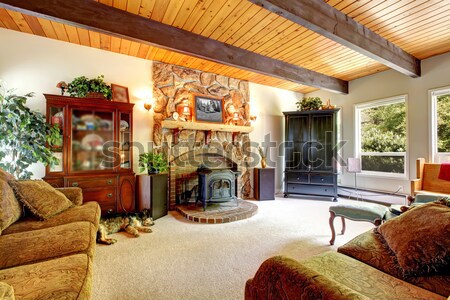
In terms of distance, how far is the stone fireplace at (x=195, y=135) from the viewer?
387cm

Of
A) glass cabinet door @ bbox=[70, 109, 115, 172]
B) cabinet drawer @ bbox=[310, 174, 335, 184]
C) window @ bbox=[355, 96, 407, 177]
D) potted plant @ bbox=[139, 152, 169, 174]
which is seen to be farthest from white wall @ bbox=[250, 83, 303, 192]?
glass cabinet door @ bbox=[70, 109, 115, 172]

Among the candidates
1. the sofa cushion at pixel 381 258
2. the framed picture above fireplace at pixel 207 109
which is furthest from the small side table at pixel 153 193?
the sofa cushion at pixel 381 258

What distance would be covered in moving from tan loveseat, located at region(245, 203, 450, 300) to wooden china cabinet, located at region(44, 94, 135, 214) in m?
2.75

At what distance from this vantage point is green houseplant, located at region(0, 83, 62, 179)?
2394 millimetres

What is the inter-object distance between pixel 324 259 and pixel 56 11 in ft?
11.0

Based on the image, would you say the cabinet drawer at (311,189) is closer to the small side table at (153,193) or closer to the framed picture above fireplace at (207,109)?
the framed picture above fireplace at (207,109)

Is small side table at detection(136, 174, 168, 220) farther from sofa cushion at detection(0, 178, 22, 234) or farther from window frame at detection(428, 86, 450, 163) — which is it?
window frame at detection(428, 86, 450, 163)

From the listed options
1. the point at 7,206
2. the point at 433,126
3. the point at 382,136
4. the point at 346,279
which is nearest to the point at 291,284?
the point at 346,279

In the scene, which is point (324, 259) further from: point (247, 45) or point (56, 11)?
point (56, 11)

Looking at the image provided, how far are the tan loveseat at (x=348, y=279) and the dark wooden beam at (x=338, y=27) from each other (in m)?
2.17

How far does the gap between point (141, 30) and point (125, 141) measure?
1.71 meters

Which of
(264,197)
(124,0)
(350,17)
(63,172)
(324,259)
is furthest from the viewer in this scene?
(264,197)

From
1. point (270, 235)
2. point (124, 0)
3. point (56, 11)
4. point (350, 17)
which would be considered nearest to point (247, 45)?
point (350, 17)

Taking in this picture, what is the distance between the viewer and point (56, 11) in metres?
2.14
